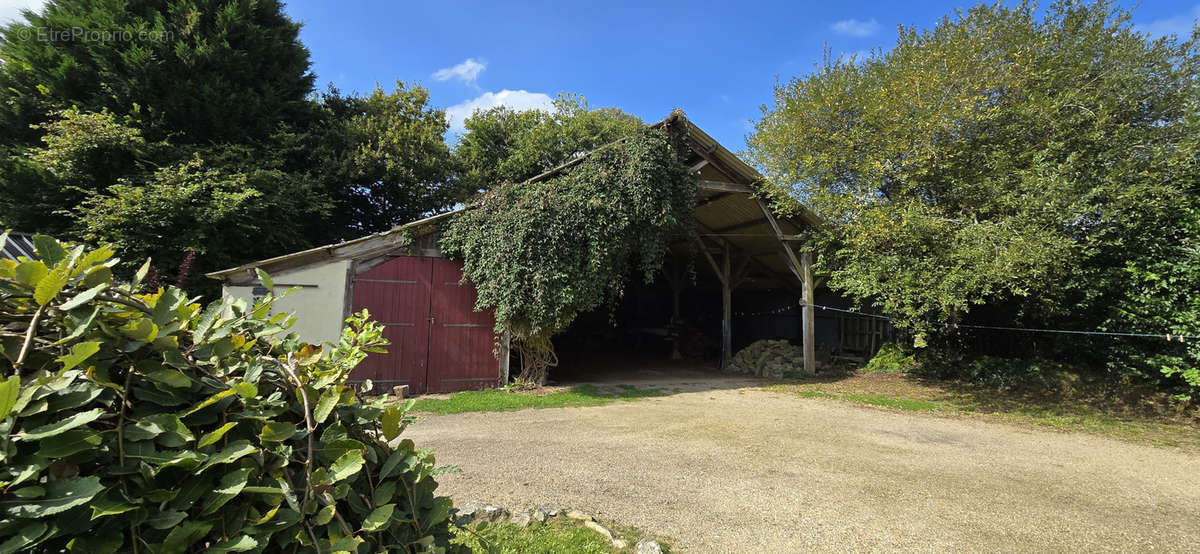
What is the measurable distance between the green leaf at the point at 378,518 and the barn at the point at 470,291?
23.7 ft

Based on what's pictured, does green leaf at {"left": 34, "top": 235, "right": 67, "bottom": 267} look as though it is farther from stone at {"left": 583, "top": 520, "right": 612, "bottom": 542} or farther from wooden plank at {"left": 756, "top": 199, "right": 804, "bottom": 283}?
wooden plank at {"left": 756, "top": 199, "right": 804, "bottom": 283}

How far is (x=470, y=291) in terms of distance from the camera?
338 inches

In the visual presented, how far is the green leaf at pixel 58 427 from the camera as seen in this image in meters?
0.59

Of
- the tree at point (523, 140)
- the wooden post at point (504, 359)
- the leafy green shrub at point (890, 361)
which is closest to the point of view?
the wooden post at point (504, 359)

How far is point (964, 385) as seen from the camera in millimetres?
9055

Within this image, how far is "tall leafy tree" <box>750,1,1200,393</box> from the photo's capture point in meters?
6.47

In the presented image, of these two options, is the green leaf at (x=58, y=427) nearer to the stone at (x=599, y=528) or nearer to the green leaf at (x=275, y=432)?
the green leaf at (x=275, y=432)

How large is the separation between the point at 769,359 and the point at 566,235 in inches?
255

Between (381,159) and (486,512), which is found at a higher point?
(381,159)

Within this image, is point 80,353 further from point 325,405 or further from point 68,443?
point 325,405

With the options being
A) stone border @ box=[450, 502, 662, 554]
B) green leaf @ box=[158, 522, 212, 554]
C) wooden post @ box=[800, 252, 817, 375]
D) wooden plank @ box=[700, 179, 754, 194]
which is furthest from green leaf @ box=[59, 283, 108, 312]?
wooden post @ box=[800, 252, 817, 375]

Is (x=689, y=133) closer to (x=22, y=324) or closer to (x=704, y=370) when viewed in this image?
(x=704, y=370)

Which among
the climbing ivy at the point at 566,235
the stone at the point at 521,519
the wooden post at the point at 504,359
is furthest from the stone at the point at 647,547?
the wooden post at the point at 504,359

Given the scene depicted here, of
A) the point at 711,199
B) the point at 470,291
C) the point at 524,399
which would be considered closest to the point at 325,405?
the point at 524,399
